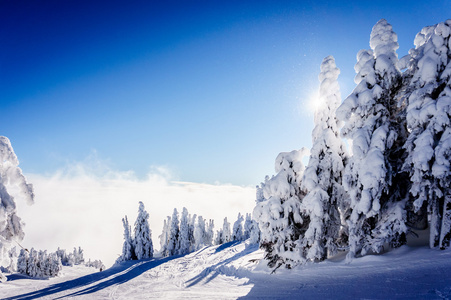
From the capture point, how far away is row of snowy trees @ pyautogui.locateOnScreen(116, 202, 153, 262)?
51125 mm

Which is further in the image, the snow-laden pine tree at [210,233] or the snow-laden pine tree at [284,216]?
the snow-laden pine tree at [210,233]

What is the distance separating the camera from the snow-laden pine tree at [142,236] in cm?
5112

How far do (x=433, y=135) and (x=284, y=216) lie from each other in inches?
354

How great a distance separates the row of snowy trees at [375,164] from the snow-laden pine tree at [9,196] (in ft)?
42.4

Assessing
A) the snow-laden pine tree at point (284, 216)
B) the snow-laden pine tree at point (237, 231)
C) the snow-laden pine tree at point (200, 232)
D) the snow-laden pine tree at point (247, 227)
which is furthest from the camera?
the snow-laden pine tree at point (200, 232)

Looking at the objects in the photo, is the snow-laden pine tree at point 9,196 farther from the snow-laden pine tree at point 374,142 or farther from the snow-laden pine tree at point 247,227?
the snow-laden pine tree at point 247,227

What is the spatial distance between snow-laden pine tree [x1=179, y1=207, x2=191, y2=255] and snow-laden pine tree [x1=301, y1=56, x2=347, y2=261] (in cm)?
5141

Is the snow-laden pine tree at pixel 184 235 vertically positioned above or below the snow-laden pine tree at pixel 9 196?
below

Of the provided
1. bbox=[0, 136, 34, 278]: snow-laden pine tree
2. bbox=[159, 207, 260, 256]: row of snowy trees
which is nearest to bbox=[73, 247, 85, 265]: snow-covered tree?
bbox=[159, 207, 260, 256]: row of snowy trees

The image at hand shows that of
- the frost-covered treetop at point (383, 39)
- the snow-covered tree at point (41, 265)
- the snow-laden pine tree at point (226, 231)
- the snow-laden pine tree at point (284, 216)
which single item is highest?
the frost-covered treetop at point (383, 39)

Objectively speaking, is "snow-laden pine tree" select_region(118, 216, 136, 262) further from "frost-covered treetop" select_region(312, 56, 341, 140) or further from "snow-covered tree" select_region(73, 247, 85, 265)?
"snow-covered tree" select_region(73, 247, 85, 265)

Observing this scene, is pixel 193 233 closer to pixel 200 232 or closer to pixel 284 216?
pixel 200 232

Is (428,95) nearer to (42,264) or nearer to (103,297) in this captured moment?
(103,297)

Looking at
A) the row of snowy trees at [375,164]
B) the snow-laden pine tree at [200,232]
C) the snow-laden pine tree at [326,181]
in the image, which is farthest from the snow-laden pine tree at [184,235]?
the snow-laden pine tree at [326,181]
